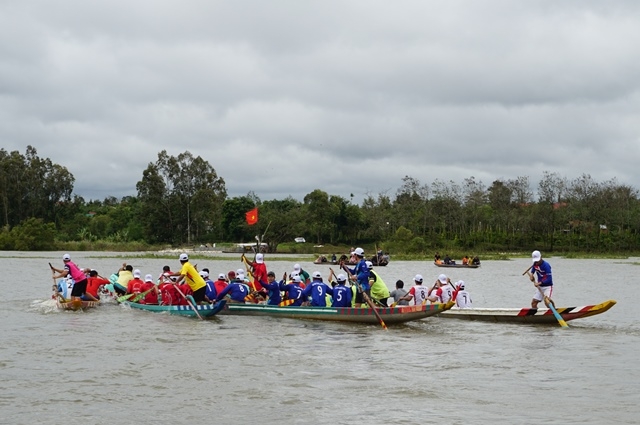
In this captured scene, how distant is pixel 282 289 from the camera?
21.5m

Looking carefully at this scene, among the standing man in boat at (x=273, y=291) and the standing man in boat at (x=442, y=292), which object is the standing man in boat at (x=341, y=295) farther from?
the standing man in boat at (x=442, y=292)

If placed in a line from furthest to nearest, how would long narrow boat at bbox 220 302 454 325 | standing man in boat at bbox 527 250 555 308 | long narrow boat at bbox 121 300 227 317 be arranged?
long narrow boat at bbox 121 300 227 317, standing man in boat at bbox 527 250 555 308, long narrow boat at bbox 220 302 454 325

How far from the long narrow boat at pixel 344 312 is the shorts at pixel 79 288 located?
4.53 metres

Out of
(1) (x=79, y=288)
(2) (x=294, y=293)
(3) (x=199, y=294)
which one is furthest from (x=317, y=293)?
(1) (x=79, y=288)

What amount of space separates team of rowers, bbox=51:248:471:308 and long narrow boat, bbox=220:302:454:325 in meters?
0.27

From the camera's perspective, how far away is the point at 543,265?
1948 cm

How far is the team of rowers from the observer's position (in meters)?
20.1

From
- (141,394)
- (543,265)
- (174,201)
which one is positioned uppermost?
(174,201)

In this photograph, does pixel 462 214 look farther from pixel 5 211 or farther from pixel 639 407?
pixel 639 407

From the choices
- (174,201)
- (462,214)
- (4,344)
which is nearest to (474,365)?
(4,344)

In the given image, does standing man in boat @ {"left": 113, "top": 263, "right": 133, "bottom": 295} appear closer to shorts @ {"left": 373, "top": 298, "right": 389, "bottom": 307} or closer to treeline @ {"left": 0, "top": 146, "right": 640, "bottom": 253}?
shorts @ {"left": 373, "top": 298, "right": 389, "bottom": 307}

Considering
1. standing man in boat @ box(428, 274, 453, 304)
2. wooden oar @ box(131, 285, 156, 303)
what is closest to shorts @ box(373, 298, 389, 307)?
standing man in boat @ box(428, 274, 453, 304)

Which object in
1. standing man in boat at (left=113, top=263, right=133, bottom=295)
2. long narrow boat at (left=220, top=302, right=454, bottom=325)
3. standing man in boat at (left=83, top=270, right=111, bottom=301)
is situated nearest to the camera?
long narrow boat at (left=220, top=302, right=454, bottom=325)

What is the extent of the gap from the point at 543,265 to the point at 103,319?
12.5 meters
